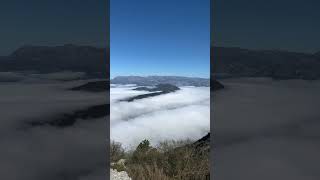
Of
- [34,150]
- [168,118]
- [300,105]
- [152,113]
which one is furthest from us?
[152,113]

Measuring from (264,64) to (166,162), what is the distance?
3459mm

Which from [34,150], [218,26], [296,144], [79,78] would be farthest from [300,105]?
[34,150]

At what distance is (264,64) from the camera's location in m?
3.50

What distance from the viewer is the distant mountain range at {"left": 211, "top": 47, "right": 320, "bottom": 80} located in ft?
11.3

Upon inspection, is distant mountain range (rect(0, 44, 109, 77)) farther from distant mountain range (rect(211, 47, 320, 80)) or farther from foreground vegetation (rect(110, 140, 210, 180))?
foreground vegetation (rect(110, 140, 210, 180))

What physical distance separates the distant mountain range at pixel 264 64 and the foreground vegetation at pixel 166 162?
264cm

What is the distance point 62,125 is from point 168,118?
1724cm

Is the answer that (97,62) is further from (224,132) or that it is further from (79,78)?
(224,132)

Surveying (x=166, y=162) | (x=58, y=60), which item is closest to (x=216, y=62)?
(x=58, y=60)

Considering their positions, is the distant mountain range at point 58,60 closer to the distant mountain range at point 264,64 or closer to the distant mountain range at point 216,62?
the distant mountain range at point 216,62

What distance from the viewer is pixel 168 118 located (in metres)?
20.5

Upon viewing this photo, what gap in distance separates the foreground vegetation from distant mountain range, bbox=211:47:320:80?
8.66 feet

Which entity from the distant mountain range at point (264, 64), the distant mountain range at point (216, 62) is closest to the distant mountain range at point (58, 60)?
the distant mountain range at point (216, 62)

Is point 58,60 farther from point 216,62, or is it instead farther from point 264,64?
point 264,64
